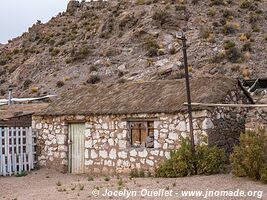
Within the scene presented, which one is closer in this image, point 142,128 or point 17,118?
point 142,128

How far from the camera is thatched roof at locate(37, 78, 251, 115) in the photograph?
14125 mm

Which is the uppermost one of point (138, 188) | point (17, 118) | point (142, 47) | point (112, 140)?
point (142, 47)

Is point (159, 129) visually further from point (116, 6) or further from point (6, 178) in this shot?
point (116, 6)

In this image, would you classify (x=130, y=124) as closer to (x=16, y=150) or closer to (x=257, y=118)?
(x=257, y=118)

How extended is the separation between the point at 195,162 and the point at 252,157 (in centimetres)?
186

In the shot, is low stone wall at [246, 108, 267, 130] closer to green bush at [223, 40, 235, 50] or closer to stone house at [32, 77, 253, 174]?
stone house at [32, 77, 253, 174]

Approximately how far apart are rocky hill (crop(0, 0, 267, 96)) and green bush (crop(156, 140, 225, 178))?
569 inches

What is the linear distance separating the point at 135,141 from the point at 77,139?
7.59 feet

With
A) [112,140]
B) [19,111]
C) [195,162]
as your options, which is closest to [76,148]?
[112,140]

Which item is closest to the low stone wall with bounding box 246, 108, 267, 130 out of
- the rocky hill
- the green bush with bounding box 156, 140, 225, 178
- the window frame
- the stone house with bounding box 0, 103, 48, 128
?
the green bush with bounding box 156, 140, 225, 178

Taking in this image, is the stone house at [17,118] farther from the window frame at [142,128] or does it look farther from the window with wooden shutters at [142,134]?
the window with wooden shutters at [142,134]

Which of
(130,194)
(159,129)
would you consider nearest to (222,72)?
(159,129)

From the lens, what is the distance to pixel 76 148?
16.1 metres

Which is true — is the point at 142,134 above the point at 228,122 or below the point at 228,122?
below
